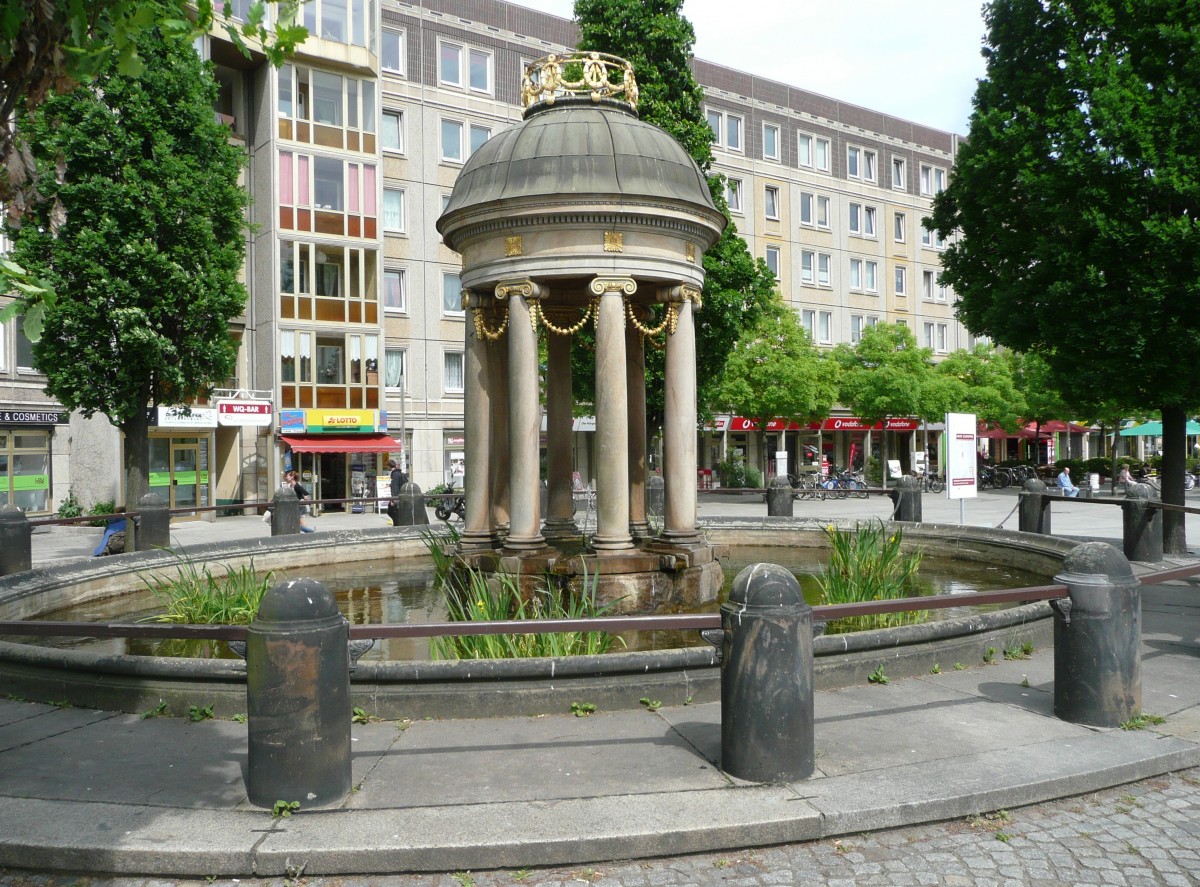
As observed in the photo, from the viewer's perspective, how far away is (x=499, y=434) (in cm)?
1046

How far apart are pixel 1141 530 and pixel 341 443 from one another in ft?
88.0

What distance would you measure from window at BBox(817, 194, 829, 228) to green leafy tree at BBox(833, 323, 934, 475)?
309 inches

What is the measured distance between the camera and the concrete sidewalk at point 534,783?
4.16 meters

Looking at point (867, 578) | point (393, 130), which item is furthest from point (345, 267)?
point (867, 578)

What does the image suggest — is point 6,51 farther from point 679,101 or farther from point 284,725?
point 679,101

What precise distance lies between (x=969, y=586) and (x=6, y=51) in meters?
10.3

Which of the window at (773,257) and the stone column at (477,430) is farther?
the window at (773,257)

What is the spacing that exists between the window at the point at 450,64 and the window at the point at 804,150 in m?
19.2

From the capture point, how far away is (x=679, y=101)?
2541 centimetres

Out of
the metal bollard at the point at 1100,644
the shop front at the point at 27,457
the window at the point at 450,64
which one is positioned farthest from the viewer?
the window at the point at 450,64

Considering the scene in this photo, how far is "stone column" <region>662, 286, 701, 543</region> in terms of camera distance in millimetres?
9680

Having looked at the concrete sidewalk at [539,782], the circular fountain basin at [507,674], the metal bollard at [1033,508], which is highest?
the metal bollard at [1033,508]

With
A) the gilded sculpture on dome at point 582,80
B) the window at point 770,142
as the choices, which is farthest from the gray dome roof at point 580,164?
the window at point 770,142

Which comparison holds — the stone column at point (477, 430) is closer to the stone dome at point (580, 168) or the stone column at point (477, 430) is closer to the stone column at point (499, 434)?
the stone column at point (499, 434)
